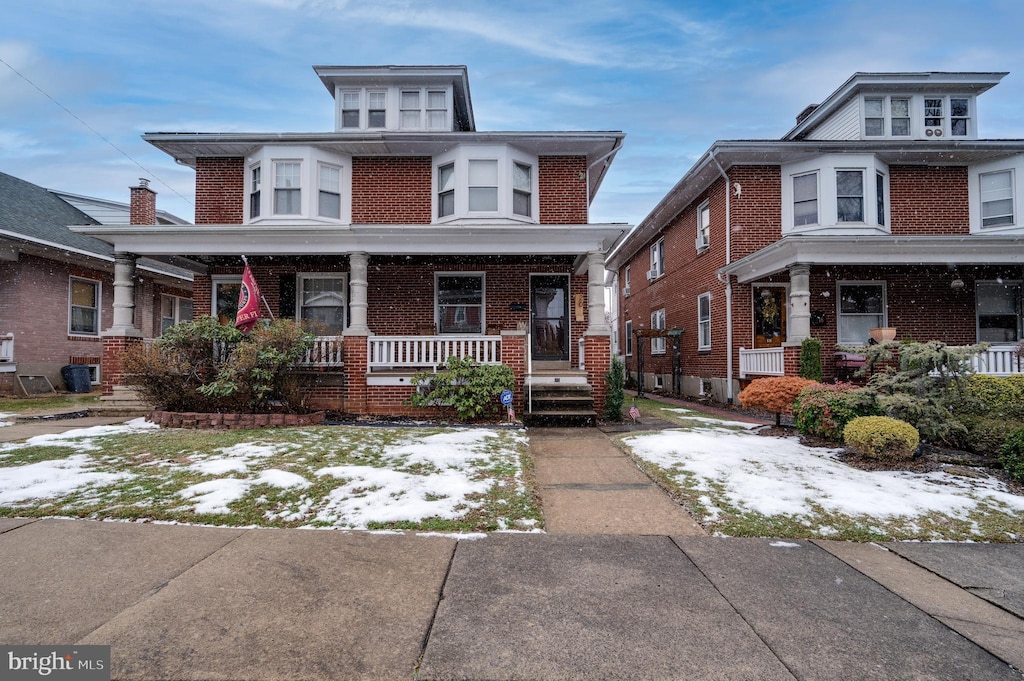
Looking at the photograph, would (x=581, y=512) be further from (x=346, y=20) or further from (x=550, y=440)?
(x=346, y=20)

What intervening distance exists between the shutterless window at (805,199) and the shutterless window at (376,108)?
450 inches

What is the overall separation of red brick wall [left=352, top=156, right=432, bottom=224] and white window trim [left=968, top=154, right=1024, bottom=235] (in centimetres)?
1463

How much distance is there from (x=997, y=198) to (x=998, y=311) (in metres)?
3.03

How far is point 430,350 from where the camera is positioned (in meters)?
10.2

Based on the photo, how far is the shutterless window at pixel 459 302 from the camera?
40.6 feet

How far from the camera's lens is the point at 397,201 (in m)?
12.5

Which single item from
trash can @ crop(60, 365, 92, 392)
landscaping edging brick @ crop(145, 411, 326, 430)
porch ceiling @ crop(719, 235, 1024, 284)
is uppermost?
porch ceiling @ crop(719, 235, 1024, 284)

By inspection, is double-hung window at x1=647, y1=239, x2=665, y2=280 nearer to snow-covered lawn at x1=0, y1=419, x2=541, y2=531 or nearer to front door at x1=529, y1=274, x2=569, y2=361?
front door at x1=529, y1=274, x2=569, y2=361

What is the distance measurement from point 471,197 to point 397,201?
6.39 feet

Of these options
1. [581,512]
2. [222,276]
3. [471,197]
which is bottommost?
[581,512]

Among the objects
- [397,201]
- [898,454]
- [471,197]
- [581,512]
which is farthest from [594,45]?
[581,512]

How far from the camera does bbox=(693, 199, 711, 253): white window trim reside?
14.8 metres

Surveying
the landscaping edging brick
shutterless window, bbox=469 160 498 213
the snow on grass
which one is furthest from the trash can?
the snow on grass

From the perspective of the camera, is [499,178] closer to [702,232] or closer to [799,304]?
[702,232]
